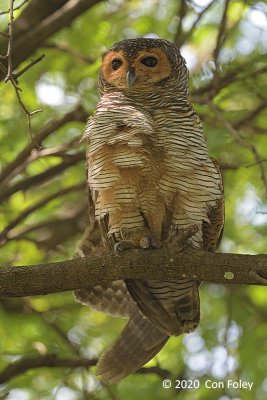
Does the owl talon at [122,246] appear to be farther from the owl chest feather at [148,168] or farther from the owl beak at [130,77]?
the owl beak at [130,77]

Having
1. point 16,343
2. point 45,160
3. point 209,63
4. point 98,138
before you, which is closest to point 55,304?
point 16,343

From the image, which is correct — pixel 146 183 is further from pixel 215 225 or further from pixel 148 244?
pixel 215 225

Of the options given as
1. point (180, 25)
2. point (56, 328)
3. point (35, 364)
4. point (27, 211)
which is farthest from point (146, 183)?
point (180, 25)

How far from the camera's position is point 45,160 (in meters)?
5.76

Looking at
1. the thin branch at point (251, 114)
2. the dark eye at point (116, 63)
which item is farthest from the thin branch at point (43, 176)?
the thin branch at point (251, 114)

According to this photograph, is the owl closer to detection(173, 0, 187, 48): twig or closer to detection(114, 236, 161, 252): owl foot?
detection(114, 236, 161, 252): owl foot

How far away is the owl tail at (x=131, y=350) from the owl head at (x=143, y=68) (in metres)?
1.66

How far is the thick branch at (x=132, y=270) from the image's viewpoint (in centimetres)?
296

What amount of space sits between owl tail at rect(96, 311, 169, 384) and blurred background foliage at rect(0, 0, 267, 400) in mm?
386

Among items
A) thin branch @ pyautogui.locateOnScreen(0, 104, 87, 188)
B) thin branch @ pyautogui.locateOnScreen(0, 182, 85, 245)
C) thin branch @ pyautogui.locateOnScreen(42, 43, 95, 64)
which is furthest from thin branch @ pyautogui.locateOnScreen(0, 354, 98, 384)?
thin branch @ pyautogui.locateOnScreen(42, 43, 95, 64)

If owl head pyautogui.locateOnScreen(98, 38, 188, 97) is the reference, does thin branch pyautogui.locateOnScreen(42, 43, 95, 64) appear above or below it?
above

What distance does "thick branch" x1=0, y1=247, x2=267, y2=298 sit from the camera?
9.71 ft

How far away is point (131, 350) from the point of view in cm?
407

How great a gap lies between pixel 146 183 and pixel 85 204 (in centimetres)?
253
